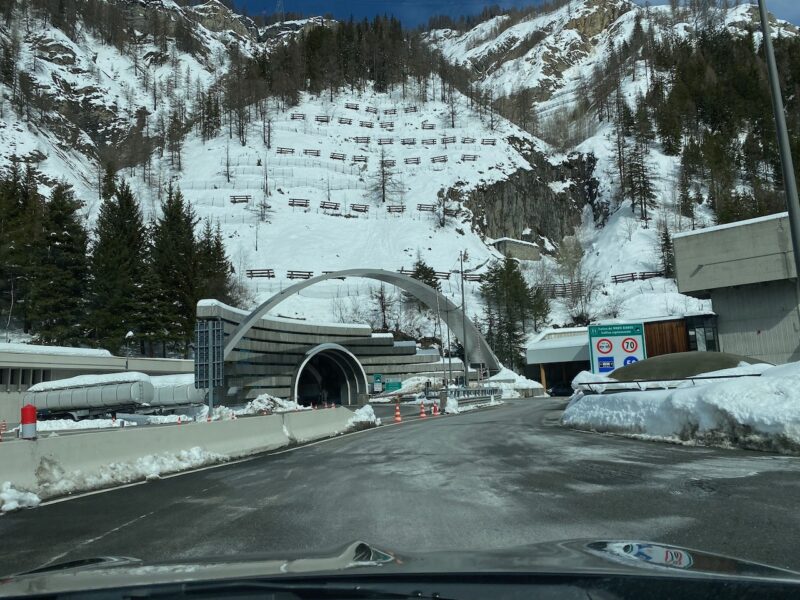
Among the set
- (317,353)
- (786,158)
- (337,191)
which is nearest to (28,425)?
(786,158)

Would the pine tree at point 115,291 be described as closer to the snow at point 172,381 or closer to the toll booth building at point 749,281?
the snow at point 172,381

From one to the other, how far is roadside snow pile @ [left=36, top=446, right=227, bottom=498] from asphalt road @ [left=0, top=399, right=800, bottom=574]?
75 cm

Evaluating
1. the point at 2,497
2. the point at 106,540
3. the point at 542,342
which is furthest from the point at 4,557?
the point at 542,342

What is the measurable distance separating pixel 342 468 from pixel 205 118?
128m

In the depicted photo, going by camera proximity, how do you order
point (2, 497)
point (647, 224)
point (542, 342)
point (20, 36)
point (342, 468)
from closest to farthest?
point (2, 497) < point (342, 468) < point (542, 342) < point (647, 224) < point (20, 36)

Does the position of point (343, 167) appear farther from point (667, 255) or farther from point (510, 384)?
point (510, 384)

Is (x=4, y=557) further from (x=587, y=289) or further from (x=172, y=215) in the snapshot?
(x=587, y=289)

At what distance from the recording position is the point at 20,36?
458 ft

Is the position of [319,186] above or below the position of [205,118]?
below

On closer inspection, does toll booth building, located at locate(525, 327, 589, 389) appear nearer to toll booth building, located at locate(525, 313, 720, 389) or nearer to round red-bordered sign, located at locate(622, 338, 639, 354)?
toll booth building, located at locate(525, 313, 720, 389)

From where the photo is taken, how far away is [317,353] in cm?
5894

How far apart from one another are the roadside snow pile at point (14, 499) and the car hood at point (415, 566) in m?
8.30

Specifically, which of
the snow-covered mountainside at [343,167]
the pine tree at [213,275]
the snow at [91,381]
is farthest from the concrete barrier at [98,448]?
the snow-covered mountainside at [343,167]

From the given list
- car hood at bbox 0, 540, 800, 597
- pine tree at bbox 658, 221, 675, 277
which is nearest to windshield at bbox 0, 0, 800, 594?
car hood at bbox 0, 540, 800, 597
